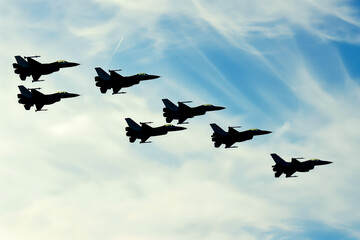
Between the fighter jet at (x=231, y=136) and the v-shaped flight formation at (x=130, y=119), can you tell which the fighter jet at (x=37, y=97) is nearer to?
the v-shaped flight formation at (x=130, y=119)

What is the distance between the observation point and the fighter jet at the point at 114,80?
12031cm

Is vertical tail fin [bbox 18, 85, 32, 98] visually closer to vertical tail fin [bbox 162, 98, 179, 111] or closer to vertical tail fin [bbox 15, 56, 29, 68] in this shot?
vertical tail fin [bbox 15, 56, 29, 68]

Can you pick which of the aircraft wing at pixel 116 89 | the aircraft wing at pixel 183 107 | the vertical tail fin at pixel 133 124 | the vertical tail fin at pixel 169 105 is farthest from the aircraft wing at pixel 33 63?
the aircraft wing at pixel 183 107

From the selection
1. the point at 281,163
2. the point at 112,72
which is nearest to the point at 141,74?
the point at 112,72

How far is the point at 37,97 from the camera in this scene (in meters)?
117

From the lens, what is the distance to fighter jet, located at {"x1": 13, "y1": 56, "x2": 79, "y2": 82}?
390 ft

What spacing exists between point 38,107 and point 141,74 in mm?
26234

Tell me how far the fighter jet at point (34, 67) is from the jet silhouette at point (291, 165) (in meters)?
Result: 59.5

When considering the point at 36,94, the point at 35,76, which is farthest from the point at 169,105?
the point at 35,76

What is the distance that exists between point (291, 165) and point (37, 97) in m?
66.2

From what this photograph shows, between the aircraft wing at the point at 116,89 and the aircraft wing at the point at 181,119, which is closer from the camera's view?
the aircraft wing at the point at 116,89

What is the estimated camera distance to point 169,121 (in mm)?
123938

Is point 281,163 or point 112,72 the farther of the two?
point 281,163

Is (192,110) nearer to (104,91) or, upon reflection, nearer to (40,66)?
(104,91)
